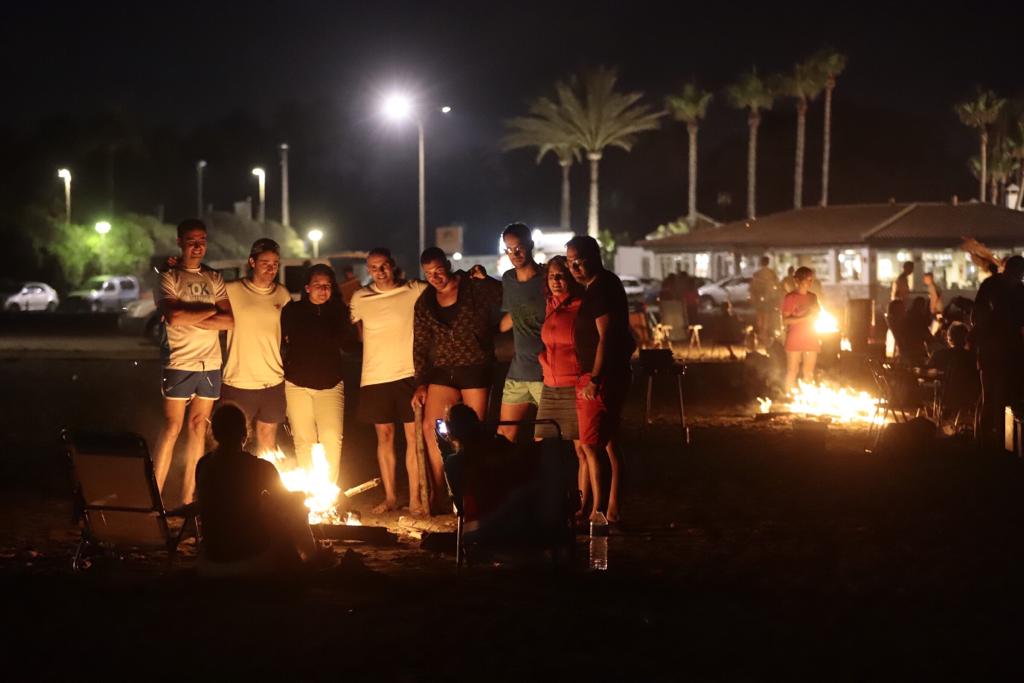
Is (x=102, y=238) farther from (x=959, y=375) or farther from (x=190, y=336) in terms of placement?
(x=190, y=336)

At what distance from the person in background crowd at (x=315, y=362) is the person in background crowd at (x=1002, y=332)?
5.84 metres

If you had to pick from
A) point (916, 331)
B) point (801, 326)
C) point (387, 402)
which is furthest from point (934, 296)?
point (387, 402)

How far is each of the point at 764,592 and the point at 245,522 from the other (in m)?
2.79

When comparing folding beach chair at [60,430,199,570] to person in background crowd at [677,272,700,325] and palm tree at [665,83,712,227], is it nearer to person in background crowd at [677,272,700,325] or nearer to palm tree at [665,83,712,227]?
person in background crowd at [677,272,700,325]

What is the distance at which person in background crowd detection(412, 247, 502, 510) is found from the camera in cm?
827

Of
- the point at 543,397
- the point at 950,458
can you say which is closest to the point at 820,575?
the point at 543,397

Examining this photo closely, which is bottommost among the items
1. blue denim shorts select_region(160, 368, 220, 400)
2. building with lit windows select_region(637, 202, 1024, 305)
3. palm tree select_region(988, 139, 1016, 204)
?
blue denim shorts select_region(160, 368, 220, 400)

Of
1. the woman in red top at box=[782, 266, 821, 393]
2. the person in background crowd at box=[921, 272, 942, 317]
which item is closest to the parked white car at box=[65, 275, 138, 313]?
the person in background crowd at box=[921, 272, 942, 317]

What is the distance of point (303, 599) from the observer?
20.9ft

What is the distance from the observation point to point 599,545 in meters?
6.98

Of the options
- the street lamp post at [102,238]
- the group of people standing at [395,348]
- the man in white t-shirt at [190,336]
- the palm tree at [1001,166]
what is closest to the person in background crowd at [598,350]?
the group of people standing at [395,348]

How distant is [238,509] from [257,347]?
1970 mm

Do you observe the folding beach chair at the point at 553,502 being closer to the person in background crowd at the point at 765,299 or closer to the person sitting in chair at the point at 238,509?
the person sitting in chair at the point at 238,509

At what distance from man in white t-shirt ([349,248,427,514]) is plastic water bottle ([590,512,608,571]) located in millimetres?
1993
